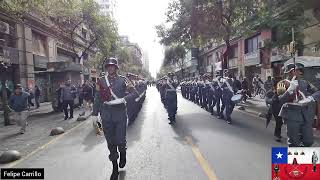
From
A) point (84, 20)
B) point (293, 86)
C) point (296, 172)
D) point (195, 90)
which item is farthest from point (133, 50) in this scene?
point (296, 172)

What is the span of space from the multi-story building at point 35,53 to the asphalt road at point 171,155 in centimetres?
1239

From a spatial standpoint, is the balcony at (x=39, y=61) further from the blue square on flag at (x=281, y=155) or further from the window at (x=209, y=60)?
the window at (x=209, y=60)

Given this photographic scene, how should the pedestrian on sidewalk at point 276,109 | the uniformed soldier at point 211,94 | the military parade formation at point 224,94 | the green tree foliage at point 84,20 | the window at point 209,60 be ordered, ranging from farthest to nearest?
the window at point 209,60 < the green tree foliage at point 84,20 < the uniformed soldier at point 211,94 < the military parade formation at point 224,94 < the pedestrian on sidewalk at point 276,109

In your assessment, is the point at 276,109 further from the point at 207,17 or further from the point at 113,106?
the point at 207,17

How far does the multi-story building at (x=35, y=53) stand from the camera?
23844 mm

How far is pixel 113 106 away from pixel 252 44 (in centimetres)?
3049

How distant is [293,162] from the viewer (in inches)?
177

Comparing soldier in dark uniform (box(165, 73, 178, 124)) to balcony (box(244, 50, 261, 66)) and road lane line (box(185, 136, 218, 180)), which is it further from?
balcony (box(244, 50, 261, 66))

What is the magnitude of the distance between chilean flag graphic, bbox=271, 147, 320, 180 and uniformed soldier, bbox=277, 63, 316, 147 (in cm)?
199

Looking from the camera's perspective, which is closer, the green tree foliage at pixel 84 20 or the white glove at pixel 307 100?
the white glove at pixel 307 100

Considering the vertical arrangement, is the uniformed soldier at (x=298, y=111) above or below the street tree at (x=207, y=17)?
below

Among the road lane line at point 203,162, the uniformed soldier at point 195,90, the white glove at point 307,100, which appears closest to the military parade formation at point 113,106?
the road lane line at point 203,162

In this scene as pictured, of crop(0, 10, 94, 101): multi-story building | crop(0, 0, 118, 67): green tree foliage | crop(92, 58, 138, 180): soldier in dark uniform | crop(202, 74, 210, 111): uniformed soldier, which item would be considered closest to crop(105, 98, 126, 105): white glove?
crop(92, 58, 138, 180): soldier in dark uniform

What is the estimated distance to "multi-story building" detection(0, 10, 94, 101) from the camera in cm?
2384
